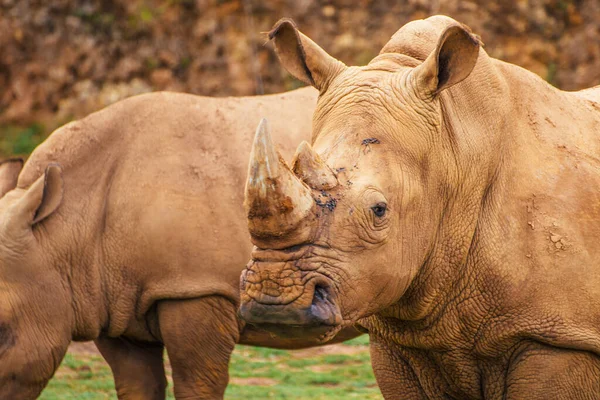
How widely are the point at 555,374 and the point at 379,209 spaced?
1.08 m

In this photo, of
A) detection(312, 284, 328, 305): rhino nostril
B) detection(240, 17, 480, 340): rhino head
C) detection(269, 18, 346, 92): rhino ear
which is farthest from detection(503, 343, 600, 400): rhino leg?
detection(269, 18, 346, 92): rhino ear

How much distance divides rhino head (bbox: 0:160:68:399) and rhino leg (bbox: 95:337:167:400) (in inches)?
23.8

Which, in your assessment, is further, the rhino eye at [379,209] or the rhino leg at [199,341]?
the rhino leg at [199,341]

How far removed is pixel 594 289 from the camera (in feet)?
15.3

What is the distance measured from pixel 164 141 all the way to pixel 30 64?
9.12 meters

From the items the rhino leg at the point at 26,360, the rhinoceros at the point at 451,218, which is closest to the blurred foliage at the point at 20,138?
the rhino leg at the point at 26,360

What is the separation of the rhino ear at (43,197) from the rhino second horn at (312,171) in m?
4.02

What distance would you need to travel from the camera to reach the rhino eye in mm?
4270

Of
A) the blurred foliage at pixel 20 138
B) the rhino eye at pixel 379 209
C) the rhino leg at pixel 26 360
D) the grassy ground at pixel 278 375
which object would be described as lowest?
the grassy ground at pixel 278 375

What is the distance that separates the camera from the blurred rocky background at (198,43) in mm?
15766

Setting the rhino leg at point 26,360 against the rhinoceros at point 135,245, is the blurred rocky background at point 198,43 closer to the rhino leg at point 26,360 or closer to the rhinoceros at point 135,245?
the rhinoceros at point 135,245

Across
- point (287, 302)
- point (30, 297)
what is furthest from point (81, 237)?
point (287, 302)

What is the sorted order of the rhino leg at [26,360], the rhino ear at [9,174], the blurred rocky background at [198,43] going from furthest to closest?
the blurred rocky background at [198,43] → the rhino ear at [9,174] → the rhino leg at [26,360]

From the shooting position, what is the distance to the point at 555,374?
4.61 metres
